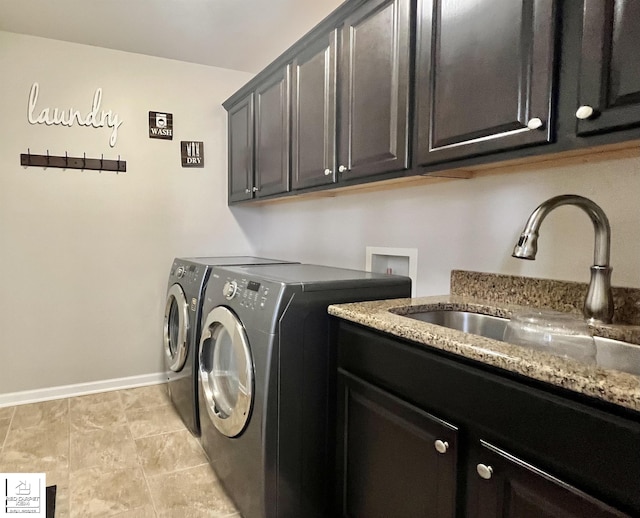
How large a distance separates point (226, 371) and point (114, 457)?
824mm

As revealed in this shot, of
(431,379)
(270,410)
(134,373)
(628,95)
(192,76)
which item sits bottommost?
(134,373)

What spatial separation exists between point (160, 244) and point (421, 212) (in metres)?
2.04

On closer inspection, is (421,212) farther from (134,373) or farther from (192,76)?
(134,373)

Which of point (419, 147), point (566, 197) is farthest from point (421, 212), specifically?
point (566, 197)

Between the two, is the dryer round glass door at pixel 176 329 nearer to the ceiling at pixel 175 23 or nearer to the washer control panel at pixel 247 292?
the washer control panel at pixel 247 292

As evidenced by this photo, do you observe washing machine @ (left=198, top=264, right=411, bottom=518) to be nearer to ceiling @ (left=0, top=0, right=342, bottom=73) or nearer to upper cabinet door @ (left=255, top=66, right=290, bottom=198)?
upper cabinet door @ (left=255, top=66, right=290, bottom=198)

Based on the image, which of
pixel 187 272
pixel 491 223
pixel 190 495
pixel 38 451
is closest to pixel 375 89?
pixel 491 223

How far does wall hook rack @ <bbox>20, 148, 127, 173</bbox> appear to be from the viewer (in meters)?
2.67

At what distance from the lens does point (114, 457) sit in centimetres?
207

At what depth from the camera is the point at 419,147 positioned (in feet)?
4.64

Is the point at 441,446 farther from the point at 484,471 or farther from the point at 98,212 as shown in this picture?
the point at 98,212

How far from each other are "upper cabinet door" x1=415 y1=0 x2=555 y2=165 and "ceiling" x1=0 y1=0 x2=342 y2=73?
108 cm

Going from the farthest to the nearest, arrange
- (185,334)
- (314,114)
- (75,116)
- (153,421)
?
(75,116) → (153,421) → (185,334) → (314,114)

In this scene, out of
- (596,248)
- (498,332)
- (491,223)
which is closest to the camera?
(596,248)
